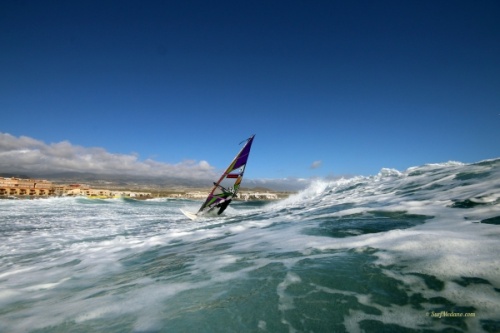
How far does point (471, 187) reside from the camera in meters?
7.00

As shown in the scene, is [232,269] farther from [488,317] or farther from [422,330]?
[488,317]

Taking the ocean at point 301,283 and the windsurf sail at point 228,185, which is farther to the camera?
the windsurf sail at point 228,185

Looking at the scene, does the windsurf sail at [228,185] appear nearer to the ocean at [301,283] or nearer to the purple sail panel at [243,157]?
the purple sail panel at [243,157]

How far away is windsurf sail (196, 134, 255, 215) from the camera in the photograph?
53.0ft

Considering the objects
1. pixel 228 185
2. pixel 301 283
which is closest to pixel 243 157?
pixel 228 185

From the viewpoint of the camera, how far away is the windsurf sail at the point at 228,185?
16.2m

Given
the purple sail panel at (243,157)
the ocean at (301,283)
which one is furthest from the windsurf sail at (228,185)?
the ocean at (301,283)

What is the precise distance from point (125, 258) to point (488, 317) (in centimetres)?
585

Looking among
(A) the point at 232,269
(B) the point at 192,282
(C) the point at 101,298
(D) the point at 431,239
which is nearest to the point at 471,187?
(D) the point at 431,239

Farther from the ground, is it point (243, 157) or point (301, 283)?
point (243, 157)

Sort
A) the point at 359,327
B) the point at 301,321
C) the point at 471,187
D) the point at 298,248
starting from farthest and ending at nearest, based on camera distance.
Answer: the point at 471,187 → the point at 298,248 → the point at 301,321 → the point at 359,327

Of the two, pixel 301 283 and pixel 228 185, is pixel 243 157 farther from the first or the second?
pixel 301 283

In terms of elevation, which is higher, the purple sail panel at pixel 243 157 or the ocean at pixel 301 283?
the purple sail panel at pixel 243 157

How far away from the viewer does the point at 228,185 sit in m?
16.2
